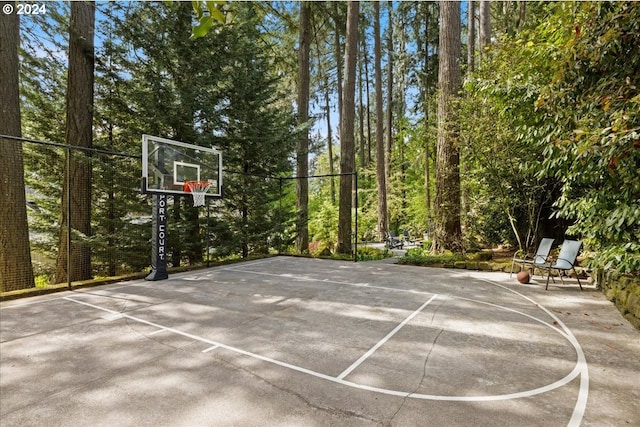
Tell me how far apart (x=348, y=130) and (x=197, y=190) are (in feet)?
15.9

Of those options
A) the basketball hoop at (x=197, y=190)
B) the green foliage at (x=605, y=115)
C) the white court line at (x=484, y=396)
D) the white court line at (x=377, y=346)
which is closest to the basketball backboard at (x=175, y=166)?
the basketball hoop at (x=197, y=190)

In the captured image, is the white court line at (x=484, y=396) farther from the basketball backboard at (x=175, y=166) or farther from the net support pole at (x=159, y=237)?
the basketball backboard at (x=175, y=166)

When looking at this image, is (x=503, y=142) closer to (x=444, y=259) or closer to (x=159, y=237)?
(x=444, y=259)

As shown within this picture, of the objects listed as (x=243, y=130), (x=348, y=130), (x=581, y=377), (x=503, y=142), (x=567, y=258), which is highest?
(x=348, y=130)

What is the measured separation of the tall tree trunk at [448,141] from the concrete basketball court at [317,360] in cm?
345

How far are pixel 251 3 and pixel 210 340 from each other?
915 cm

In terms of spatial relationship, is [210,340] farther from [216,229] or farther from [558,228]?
[558,228]

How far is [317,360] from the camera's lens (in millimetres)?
2621

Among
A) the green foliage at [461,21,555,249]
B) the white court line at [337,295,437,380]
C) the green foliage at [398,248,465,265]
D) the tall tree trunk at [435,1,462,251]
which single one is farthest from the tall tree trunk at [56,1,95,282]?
the tall tree trunk at [435,1,462,251]

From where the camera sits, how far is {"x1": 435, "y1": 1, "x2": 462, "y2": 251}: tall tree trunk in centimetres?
800

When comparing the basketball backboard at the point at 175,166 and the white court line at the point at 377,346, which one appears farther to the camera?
the basketball backboard at the point at 175,166

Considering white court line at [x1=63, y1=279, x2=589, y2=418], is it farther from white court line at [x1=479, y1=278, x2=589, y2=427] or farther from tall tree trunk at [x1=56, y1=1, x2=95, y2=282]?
tall tree trunk at [x1=56, y1=1, x2=95, y2=282]

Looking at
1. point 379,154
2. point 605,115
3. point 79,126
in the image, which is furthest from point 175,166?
point 379,154

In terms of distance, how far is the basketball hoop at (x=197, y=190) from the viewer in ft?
20.8
